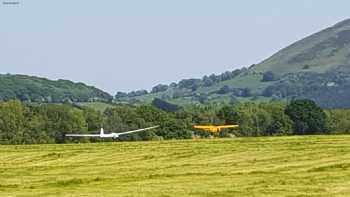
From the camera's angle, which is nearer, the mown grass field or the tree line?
the mown grass field

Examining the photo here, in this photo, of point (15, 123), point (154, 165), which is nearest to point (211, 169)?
point (154, 165)

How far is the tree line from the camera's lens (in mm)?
106000

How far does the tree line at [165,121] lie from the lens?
4173 inches

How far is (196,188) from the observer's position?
29984 millimetres

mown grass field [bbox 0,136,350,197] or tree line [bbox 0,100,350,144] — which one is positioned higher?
tree line [bbox 0,100,350,144]

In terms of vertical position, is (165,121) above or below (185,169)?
above

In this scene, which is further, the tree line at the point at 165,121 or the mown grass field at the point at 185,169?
the tree line at the point at 165,121

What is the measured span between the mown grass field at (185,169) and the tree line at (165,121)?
50.0m

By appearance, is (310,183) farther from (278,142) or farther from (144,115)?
(144,115)

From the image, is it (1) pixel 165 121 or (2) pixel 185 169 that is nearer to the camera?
(2) pixel 185 169

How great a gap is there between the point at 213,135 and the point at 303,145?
5266cm

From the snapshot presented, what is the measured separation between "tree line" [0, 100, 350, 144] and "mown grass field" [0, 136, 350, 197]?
50008 millimetres

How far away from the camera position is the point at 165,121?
113 metres

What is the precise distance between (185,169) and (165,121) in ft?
246
